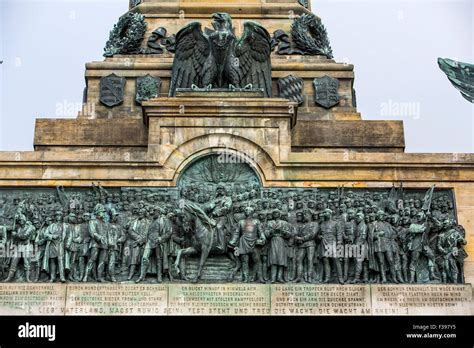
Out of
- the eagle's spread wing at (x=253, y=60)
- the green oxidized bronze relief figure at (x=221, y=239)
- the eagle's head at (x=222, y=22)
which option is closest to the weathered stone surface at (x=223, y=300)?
the green oxidized bronze relief figure at (x=221, y=239)

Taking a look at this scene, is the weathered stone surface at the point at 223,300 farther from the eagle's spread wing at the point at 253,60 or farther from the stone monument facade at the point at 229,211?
the eagle's spread wing at the point at 253,60

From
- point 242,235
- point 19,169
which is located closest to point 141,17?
point 19,169

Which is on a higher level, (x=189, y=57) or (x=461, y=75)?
(x=189, y=57)

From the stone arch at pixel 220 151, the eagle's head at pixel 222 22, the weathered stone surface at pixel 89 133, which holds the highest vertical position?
the eagle's head at pixel 222 22

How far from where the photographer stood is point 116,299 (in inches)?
759

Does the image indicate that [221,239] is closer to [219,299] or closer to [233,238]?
[233,238]

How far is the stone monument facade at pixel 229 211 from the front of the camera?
19.5 metres

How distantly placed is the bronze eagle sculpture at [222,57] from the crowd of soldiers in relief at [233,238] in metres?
3.76

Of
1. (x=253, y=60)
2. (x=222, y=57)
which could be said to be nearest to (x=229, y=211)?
(x=222, y=57)

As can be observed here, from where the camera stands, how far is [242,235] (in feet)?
64.9

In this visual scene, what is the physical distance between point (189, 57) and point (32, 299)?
7769 mm

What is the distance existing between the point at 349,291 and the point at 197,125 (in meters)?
5.34

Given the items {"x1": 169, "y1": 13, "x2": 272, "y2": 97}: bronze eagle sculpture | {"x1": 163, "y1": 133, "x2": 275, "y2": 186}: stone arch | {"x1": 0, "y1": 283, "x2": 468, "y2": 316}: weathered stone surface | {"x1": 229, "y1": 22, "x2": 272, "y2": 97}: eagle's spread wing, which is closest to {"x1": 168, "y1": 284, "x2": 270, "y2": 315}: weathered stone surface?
{"x1": 0, "y1": 283, "x2": 468, "y2": 316}: weathered stone surface
